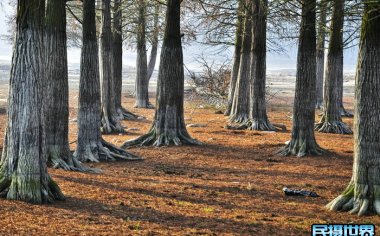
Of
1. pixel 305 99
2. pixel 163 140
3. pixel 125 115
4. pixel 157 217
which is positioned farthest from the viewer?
pixel 125 115

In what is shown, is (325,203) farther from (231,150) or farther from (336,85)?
(336,85)

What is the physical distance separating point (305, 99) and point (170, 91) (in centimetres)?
371

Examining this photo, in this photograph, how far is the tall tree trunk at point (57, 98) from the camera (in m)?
11.9

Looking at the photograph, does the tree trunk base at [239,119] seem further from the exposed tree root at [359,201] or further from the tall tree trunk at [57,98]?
the exposed tree root at [359,201]

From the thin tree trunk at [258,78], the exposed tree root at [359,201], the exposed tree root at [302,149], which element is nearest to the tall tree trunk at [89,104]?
the exposed tree root at [302,149]

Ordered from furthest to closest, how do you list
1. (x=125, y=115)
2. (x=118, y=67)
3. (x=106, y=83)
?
(x=118, y=67)
(x=125, y=115)
(x=106, y=83)

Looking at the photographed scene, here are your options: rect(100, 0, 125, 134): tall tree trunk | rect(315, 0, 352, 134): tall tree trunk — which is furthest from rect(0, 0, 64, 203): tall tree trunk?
rect(315, 0, 352, 134): tall tree trunk

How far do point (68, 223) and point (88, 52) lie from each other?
7098mm

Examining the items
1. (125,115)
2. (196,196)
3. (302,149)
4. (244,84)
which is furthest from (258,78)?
(196,196)

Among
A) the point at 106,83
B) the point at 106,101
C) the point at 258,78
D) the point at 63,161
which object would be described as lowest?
the point at 63,161

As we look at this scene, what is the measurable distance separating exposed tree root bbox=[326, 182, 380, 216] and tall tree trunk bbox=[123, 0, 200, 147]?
316 inches

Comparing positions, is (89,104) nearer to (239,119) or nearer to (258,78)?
(258,78)

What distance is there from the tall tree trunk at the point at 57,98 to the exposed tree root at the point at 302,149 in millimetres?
5346

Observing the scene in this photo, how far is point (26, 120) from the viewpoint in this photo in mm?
8375
